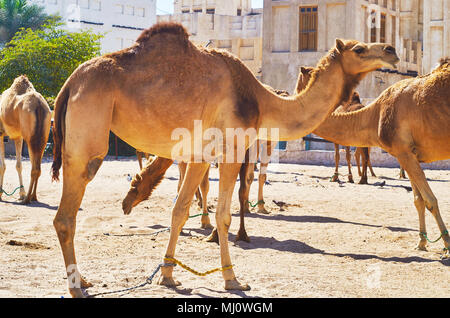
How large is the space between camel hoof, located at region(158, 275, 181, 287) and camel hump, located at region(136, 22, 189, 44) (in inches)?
91.3

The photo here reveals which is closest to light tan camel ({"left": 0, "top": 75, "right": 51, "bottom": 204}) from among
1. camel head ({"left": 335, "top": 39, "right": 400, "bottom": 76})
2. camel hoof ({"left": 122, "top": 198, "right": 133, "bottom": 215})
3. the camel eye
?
camel hoof ({"left": 122, "top": 198, "right": 133, "bottom": 215})

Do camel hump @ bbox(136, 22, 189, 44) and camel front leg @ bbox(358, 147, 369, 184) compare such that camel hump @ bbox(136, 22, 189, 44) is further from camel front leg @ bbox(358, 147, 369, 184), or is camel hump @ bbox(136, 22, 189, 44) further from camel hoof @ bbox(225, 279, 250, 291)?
camel front leg @ bbox(358, 147, 369, 184)

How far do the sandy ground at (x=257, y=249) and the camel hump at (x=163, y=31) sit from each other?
2396 mm

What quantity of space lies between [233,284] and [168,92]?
76.2 inches

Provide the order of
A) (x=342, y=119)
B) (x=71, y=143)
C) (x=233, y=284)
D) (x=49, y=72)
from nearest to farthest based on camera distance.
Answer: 1. (x=71, y=143)
2. (x=233, y=284)
3. (x=342, y=119)
4. (x=49, y=72)

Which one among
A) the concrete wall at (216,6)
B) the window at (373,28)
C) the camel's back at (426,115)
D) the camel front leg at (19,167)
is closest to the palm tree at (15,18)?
the window at (373,28)

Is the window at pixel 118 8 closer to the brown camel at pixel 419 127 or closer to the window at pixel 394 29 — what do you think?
the window at pixel 394 29

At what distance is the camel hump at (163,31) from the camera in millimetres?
5355

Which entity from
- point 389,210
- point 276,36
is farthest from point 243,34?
point 389,210

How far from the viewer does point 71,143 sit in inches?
191

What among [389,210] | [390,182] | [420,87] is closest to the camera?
[420,87]

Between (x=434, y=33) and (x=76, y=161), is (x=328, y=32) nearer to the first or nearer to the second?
(x=434, y=33)

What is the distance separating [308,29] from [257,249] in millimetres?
29792
